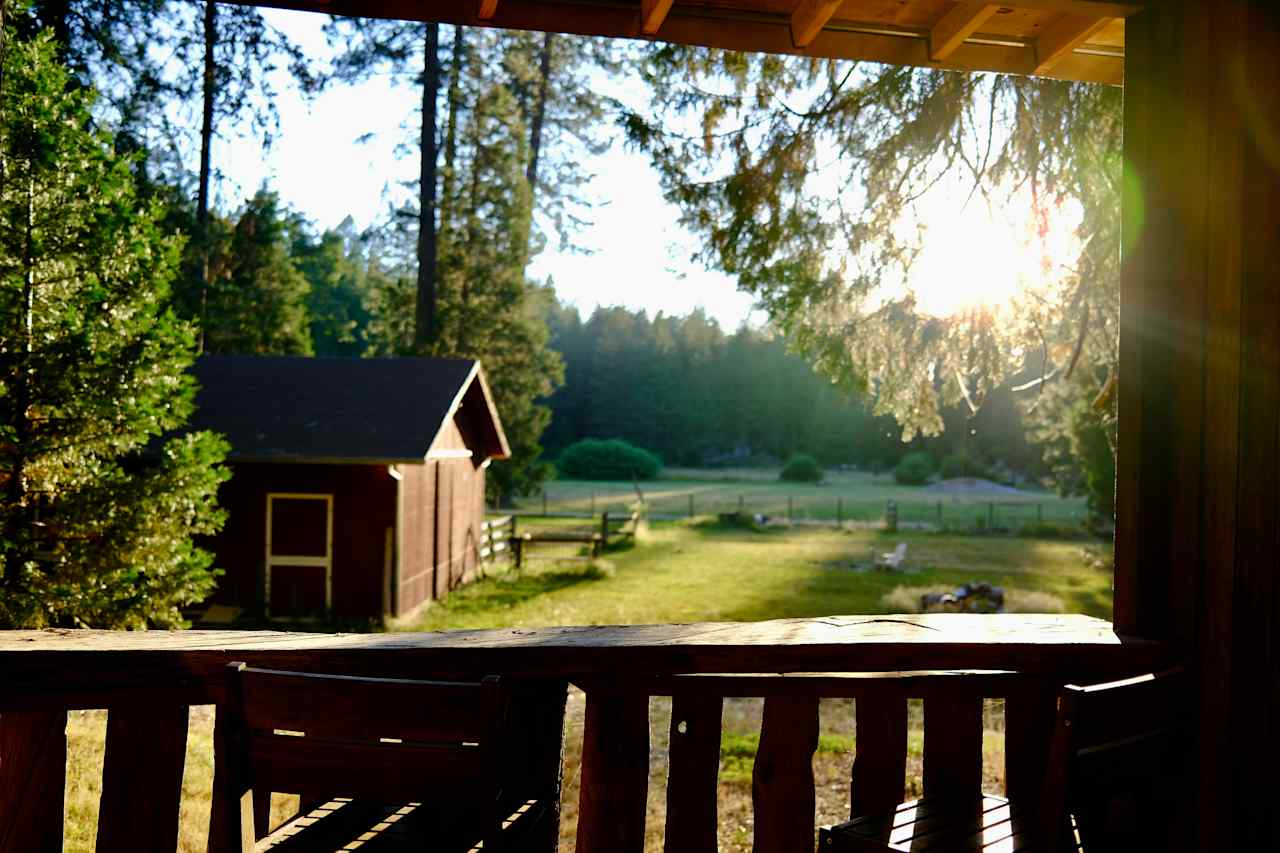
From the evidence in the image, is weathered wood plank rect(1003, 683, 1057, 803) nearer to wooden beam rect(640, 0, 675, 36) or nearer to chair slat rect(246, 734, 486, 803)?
chair slat rect(246, 734, 486, 803)

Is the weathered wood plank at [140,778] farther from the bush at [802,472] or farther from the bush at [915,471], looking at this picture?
the bush at [802,472]

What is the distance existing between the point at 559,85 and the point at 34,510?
65.2 feet

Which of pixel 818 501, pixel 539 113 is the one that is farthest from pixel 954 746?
pixel 818 501

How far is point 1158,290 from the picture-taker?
2777 millimetres

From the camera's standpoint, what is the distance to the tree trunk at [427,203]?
21.9 metres

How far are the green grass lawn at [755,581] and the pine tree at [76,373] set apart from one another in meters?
5.36

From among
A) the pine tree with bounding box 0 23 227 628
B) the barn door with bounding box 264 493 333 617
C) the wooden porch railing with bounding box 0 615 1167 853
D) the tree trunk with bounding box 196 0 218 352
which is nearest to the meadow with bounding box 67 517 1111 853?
the pine tree with bounding box 0 23 227 628

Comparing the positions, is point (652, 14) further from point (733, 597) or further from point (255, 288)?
point (255, 288)

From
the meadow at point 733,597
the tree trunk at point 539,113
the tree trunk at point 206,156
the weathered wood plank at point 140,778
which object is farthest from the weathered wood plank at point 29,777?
the tree trunk at point 539,113

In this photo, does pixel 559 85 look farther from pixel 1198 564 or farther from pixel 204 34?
pixel 1198 564

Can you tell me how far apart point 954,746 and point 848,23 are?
2000 millimetres

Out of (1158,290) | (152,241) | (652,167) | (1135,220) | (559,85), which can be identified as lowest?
(1158,290)

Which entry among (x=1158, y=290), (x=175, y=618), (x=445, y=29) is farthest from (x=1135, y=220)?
(x=445, y=29)

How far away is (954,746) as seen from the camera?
2.66 metres
